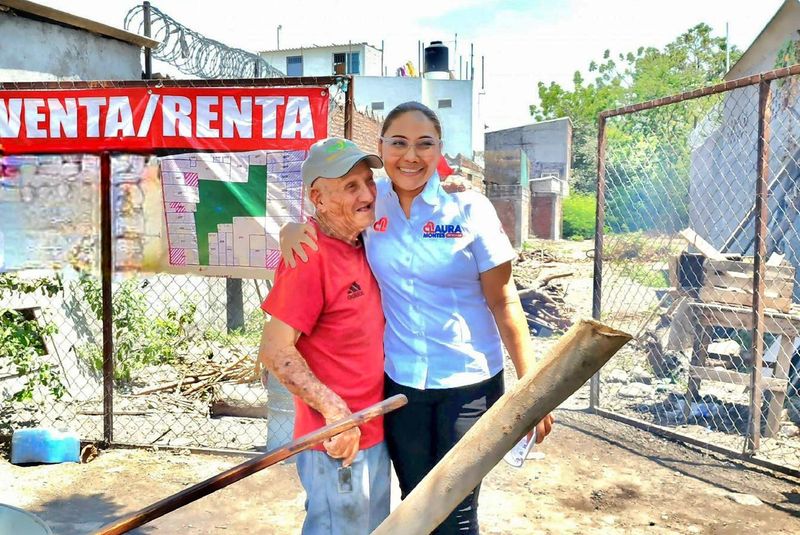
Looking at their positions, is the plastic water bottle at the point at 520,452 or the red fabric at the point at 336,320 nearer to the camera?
the red fabric at the point at 336,320

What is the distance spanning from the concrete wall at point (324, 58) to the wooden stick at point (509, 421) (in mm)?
39436

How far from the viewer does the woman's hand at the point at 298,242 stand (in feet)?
6.89

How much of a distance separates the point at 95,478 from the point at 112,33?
5287 millimetres

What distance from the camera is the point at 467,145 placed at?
1331 inches

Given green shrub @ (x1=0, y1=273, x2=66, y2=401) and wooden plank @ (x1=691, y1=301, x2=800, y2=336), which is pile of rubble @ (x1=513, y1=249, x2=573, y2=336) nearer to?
wooden plank @ (x1=691, y1=301, x2=800, y2=336)

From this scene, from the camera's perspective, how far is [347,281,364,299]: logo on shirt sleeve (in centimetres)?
215

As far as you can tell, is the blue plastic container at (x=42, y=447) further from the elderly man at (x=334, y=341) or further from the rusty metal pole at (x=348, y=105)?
the elderly man at (x=334, y=341)

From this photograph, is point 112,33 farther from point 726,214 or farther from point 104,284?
point 726,214

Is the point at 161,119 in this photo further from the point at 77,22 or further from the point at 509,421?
the point at 509,421

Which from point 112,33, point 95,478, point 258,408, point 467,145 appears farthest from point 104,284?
point 467,145

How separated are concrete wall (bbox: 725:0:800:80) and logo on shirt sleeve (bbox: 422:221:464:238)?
9.98 m

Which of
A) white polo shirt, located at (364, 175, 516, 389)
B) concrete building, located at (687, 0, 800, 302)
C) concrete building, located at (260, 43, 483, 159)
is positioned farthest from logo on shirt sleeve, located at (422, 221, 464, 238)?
concrete building, located at (260, 43, 483, 159)

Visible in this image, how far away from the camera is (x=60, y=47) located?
7.12 m

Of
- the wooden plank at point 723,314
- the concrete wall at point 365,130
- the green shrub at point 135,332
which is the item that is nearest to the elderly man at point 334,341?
the wooden plank at point 723,314
